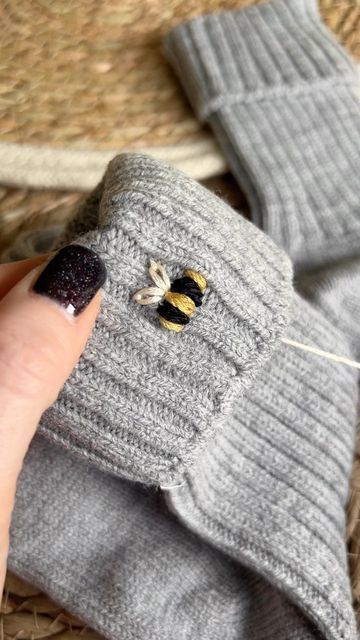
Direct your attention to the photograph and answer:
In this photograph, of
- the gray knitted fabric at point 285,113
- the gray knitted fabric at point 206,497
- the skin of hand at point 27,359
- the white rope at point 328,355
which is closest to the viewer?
the skin of hand at point 27,359

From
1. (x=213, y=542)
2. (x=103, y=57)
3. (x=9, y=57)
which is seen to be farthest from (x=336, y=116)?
(x=213, y=542)

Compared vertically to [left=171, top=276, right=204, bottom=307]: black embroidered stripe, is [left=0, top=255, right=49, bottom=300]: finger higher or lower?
higher

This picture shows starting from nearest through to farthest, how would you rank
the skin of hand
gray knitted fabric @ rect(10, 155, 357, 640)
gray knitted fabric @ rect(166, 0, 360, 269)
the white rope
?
1. the skin of hand
2. gray knitted fabric @ rect(10, 155, 357, 640)
3. the white rope
4. gray knitted fabric @ rect(166, 0, 360, 269)

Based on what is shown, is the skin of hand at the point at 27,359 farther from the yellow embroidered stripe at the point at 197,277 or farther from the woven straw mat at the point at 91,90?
the woven straw mat at the point at 91,90

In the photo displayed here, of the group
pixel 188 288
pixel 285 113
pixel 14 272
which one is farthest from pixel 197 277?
pixel 285 113

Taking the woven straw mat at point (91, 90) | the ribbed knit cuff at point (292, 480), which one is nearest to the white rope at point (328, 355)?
the ribbed knit cuff at point (292, 480)

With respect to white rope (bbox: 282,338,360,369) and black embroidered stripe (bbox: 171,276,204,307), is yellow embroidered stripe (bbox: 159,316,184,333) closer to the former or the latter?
black embroidered stripe (bbox: 171,276,204,307)

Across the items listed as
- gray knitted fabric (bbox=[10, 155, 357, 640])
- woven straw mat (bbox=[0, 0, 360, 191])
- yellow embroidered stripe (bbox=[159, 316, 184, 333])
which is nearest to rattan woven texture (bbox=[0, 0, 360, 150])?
woven straw mat (bbox=[0, 0, 360, 191])
